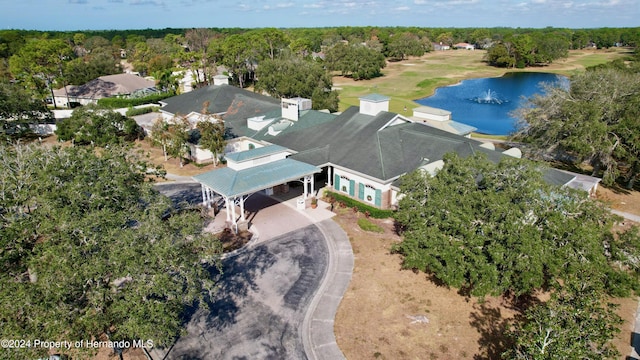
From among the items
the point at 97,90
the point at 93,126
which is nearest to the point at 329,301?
the point at 93,126

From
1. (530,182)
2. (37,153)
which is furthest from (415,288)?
(37,153)

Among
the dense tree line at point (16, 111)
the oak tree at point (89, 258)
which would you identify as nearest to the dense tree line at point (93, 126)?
the dense tree line at point (16, 111)

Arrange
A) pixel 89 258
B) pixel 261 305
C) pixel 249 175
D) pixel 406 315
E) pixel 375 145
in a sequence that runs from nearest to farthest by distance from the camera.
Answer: pixel 89 258 → pixel 406 315 → pixel 261 305 → pixel 249 175 → pixel 375 145

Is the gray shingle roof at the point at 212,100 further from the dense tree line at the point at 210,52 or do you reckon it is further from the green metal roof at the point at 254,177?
the dense tree line at the point at 210,52

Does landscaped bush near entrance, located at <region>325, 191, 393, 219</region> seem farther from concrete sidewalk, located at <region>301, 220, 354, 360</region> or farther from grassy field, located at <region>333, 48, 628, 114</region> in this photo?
grassy field, located at <region>333, 48, 628, 114</region>

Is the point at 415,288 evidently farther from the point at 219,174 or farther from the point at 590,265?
the point at 219,174

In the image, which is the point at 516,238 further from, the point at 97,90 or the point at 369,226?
the point at 97,90

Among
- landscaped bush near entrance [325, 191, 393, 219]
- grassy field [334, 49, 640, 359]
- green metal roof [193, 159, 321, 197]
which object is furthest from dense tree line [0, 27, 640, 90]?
grassy field [334, 49, 640, 359]
